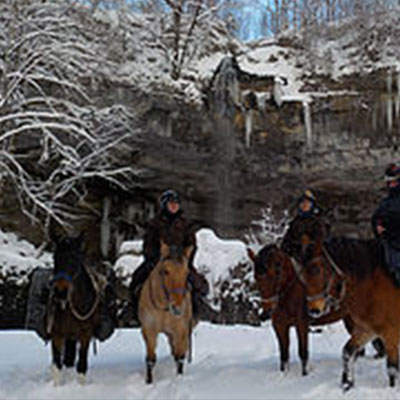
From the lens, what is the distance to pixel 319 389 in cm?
536

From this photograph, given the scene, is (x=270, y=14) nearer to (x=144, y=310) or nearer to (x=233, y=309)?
(x=233, y=309)

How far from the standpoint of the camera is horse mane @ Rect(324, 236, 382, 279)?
573 cm

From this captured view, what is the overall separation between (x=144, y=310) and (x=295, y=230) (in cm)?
201

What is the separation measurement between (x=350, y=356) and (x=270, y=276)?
1328 mm

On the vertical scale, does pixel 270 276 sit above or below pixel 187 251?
below

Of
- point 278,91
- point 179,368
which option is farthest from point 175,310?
point 278,91

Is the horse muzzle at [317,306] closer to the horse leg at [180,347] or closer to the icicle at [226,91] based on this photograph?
the horse leg at [180,347]

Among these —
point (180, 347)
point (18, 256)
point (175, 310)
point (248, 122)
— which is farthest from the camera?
point (248, 122)

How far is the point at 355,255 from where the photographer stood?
5.84 metres

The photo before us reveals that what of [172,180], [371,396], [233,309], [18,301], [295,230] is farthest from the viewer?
[172,180]

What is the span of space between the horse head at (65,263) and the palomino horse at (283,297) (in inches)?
83.7

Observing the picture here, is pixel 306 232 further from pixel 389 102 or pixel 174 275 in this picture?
pixel 389 102

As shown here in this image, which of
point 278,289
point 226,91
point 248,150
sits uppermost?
point 226,91

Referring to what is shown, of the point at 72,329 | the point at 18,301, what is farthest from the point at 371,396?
the point at 18,301
